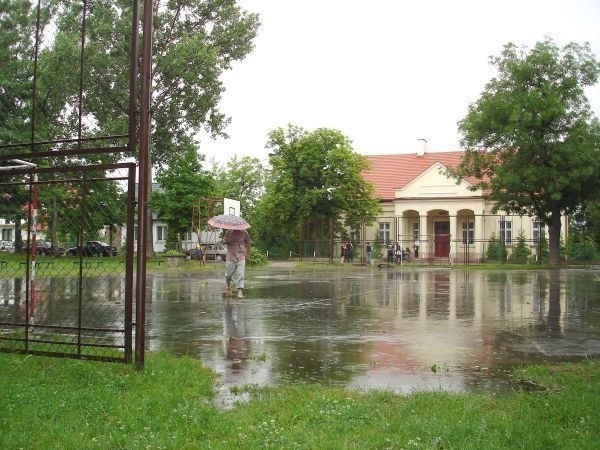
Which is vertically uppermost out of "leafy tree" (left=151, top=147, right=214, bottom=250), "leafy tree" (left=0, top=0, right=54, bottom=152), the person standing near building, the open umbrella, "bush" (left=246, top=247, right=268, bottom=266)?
"leafy tree" (left=0, top=0, right=54, bottom=152)

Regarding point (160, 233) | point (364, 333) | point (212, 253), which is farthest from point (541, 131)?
point (160, 233)

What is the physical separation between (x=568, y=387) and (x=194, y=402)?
3.50 metres

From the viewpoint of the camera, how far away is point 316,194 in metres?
44.5

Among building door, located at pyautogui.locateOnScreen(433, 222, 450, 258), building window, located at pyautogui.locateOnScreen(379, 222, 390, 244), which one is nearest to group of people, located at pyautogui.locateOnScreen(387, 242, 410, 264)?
building door, located at pyautogui.locateOnScreen(433, 222, 450, 258)

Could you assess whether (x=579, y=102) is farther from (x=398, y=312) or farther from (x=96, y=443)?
(x=96, y=443)

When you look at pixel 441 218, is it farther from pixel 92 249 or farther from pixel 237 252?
pixel 92 249

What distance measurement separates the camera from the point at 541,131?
3588 centimetres

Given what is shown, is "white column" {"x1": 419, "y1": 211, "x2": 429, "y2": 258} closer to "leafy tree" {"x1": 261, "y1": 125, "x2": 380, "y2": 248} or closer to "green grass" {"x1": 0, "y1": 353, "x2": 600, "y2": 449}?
"leafy tree" {"x1": 261, "y1": 125, "x2": 380, "y2": 248}

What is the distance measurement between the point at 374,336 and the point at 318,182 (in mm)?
37051

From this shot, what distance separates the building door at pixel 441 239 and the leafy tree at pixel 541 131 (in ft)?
37.9

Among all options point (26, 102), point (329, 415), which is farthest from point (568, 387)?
point (26, 102)

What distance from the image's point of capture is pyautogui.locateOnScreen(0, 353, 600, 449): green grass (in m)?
4.31

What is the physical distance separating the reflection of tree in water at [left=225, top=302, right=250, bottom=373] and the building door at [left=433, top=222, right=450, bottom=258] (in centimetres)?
3910

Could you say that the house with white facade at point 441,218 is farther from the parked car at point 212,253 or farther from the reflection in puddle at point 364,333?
the reflection in puddle at point 364,333
